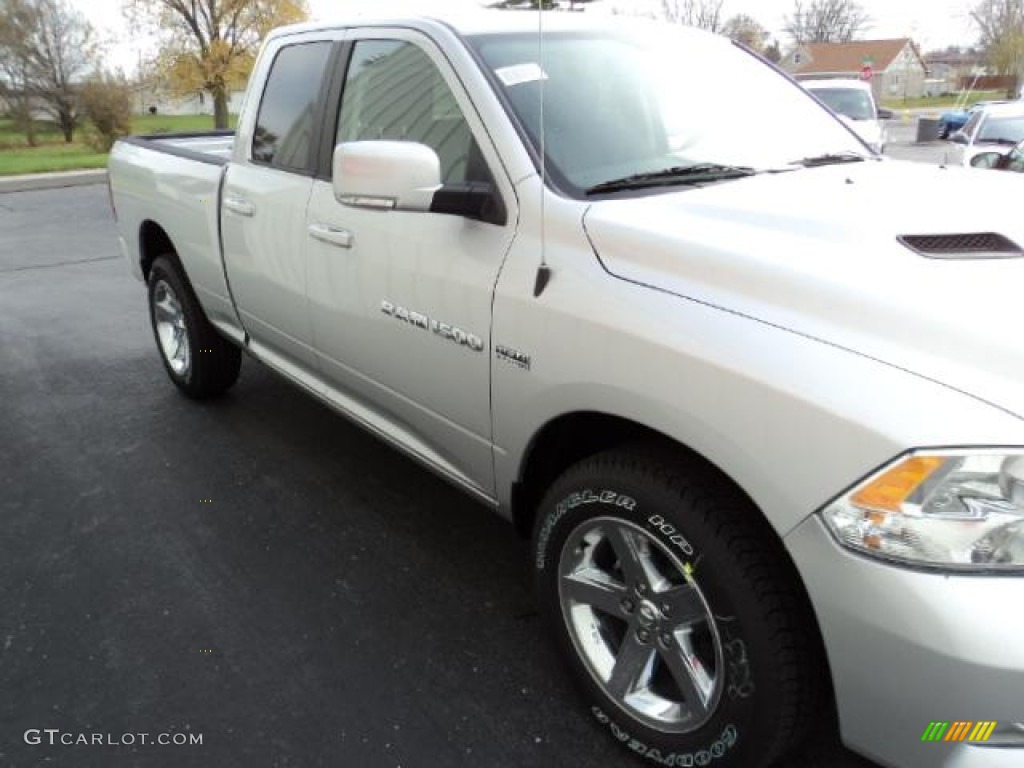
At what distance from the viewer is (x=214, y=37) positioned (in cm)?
2930

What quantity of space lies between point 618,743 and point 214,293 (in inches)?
115

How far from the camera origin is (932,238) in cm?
196

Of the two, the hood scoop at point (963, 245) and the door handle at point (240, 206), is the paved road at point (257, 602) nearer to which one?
the door handle at point (240, 206)

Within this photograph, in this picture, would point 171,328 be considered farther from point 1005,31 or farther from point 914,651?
point 1005,31

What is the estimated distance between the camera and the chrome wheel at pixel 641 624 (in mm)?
2047

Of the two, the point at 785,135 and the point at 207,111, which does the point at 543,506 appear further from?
the point at 207,111

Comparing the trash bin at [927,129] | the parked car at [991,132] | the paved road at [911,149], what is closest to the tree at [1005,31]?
the parked car at [991,132]

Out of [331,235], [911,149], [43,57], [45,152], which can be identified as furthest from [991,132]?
[43,57]

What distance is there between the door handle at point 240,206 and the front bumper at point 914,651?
106 inches

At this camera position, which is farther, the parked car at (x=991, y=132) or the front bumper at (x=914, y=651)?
the parked car at (x=991, y=132)

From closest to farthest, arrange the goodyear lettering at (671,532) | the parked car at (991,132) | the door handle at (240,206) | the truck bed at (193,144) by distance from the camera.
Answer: the goodyear lettering at (671,532), the door handle at (240,206), the truck bed at (193,144), the parked car at (991,132)

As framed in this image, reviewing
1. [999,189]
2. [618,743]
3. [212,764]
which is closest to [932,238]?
[999,189]

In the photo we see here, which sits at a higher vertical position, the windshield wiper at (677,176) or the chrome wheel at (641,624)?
the windshield wiper at (677,176)

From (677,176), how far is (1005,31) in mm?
13685
